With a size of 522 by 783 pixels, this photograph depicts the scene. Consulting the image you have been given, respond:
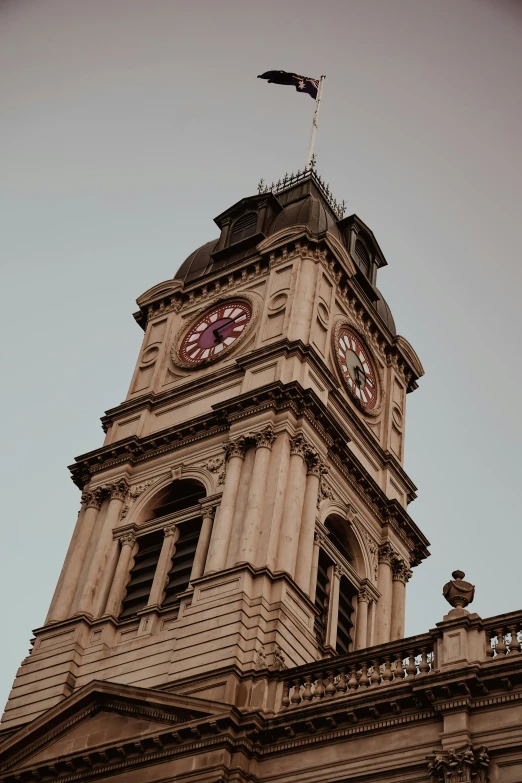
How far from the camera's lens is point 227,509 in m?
32.4

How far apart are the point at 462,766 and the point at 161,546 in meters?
13.9

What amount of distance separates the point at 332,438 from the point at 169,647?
8.83 metres

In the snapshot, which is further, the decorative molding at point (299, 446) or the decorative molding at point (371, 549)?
the decorative molding at point (371, 549)

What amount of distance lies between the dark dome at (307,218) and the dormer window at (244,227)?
100 centimetres

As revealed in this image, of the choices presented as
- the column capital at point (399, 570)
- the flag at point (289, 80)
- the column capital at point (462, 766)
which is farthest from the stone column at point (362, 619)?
Answer: the flag at point (289, 80)

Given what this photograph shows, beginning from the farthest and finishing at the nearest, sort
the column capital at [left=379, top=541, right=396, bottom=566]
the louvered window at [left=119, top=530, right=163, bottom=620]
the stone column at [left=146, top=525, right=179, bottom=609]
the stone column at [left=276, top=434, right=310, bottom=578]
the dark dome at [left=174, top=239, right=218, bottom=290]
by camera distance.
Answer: the dark dome at [left=174, top=239, right=218, bottom=290], the column capital at [left=379, top=541, right=396, bottom=566], the louvered window at [left=119, top=530, right=163, bottom=620], the stone column at [left=146, top=525, right=179, bottom=609], the stone column at [left=276, top=434, right=310, bottom=578]

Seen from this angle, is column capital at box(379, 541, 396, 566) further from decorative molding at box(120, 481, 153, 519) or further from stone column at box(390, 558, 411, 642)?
decorative molding at box(120, 481, 153, 519)

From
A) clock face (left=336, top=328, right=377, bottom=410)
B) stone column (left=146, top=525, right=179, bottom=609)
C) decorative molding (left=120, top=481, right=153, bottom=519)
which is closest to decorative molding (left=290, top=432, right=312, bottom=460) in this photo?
stone column (left=146, top=525, right=179, bottom=609)

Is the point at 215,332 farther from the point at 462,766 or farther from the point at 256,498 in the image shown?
the point at 462,766

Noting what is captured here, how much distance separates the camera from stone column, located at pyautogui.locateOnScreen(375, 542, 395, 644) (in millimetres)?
35062

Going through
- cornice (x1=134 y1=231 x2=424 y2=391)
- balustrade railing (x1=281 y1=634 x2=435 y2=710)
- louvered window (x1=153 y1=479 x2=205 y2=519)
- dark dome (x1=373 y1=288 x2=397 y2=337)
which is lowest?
balustrade railing (x1=281 y1=634 x2=435 y2=710)

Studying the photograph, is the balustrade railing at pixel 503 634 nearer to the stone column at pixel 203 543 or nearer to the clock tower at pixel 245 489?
the clock tower at pixel 245 489

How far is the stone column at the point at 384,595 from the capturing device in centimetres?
3506

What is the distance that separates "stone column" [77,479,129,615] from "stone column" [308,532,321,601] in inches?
229
